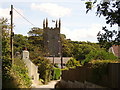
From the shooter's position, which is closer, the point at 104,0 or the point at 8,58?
the point at 104,0

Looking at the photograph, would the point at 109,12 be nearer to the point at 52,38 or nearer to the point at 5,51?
the point at 5,51

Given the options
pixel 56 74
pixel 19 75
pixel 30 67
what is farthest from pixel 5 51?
pixel 56 74

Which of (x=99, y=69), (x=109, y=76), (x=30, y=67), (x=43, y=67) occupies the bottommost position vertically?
(x=43, y=67)

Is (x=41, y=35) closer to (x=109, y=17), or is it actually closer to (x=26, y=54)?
(x=26, y=54)

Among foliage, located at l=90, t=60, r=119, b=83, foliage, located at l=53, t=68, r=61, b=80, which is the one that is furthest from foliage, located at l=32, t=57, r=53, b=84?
foliage, located at l=90, t=60, r=119, b=83

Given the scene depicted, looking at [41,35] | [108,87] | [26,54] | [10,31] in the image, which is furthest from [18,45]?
[108,87]

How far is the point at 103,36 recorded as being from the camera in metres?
12.8

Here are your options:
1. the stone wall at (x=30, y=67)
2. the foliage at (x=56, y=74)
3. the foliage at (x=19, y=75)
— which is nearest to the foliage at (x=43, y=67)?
the stone wall at (x=30, y=67)

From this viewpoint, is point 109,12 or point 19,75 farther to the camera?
point 19,75

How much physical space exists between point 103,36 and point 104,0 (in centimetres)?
155

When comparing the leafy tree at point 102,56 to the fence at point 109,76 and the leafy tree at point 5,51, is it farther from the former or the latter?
the fence at point 109,76

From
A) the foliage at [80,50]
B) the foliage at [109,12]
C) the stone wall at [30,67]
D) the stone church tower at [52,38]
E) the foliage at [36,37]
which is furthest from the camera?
the stone church tower at [52,38]

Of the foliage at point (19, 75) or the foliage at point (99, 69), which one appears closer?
the foliage at point (99, 69)

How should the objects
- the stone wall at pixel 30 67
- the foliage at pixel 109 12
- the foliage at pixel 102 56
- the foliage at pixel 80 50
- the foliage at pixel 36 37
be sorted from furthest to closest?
1. the foliage at pixel 36 37
2. the foliage at pixel 80 50
3. the stone wall at pixel 30 67
4. the foliage at pixel 102 56
5. the foliage at pixel 109 12
